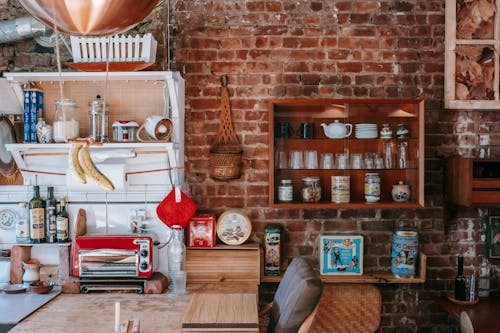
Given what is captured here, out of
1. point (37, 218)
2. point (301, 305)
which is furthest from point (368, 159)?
point (37, 218)

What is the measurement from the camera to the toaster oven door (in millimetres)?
3229

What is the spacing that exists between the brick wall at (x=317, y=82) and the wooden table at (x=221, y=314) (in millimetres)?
845

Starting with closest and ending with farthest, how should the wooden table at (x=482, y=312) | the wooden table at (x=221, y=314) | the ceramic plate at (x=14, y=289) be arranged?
1. the wooden table at (x=221, y=314)
2. the wooden table at (x=482, y=312)
3. the ceramic plate at (x=14, y=289)

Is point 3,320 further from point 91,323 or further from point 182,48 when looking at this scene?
point 182,48

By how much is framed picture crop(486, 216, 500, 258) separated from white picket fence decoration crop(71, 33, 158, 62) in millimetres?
2636

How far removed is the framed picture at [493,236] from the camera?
3658mm

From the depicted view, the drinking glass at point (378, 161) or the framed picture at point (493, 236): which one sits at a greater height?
the drinking glass at point (378, 161)

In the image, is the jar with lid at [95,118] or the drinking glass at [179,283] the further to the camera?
the jar with lid at [95,118]

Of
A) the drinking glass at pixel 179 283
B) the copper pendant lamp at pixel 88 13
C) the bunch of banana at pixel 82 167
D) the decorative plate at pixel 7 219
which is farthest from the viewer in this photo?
the decorative plate at pixel 7 219

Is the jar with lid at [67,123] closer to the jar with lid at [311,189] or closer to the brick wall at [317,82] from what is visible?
the brick wall at [317,82]

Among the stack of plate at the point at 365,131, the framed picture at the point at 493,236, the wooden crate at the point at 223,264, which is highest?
the stack of plate at the point at 365,131

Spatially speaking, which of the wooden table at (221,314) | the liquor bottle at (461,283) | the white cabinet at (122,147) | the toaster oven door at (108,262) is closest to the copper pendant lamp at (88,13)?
the wooden table at (221,314)

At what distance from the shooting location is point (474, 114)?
144 inches

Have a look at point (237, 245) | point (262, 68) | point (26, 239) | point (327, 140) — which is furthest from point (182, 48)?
point (26, 239)
